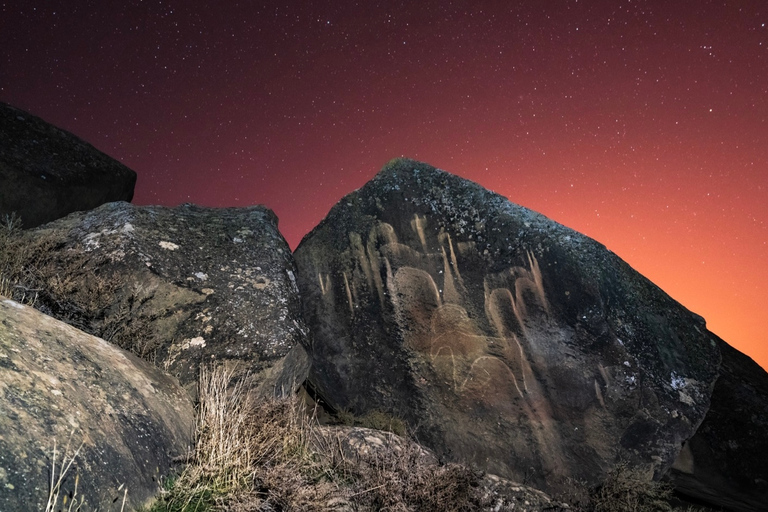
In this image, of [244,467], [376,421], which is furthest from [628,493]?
[244,467]

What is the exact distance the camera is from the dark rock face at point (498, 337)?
15.4ft

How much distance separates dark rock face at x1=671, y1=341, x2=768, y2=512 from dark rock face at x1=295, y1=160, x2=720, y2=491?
1.22 m

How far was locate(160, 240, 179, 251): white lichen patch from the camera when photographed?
5004 mm

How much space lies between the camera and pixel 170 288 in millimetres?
4637

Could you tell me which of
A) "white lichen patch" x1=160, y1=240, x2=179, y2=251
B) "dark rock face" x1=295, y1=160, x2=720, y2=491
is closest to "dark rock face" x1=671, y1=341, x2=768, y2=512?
"dark rock face" x1=295, y1=160, x2=720, y2=491

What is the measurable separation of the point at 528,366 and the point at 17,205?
6.13 m

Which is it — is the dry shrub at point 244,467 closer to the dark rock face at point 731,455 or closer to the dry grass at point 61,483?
the dry grass at point 61,483

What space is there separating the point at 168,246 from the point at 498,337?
364 centimetres

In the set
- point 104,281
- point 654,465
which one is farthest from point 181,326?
point 654,465

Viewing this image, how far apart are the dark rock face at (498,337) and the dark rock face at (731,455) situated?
3.99ft

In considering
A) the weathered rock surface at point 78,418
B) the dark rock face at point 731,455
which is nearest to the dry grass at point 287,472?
the weathered rock surface at point 78,418

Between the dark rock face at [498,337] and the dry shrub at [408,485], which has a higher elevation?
the dark rock face at [498,337]

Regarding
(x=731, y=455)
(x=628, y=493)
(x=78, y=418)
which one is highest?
(x=78, y=418)

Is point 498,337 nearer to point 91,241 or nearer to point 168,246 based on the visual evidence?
point 168,246
